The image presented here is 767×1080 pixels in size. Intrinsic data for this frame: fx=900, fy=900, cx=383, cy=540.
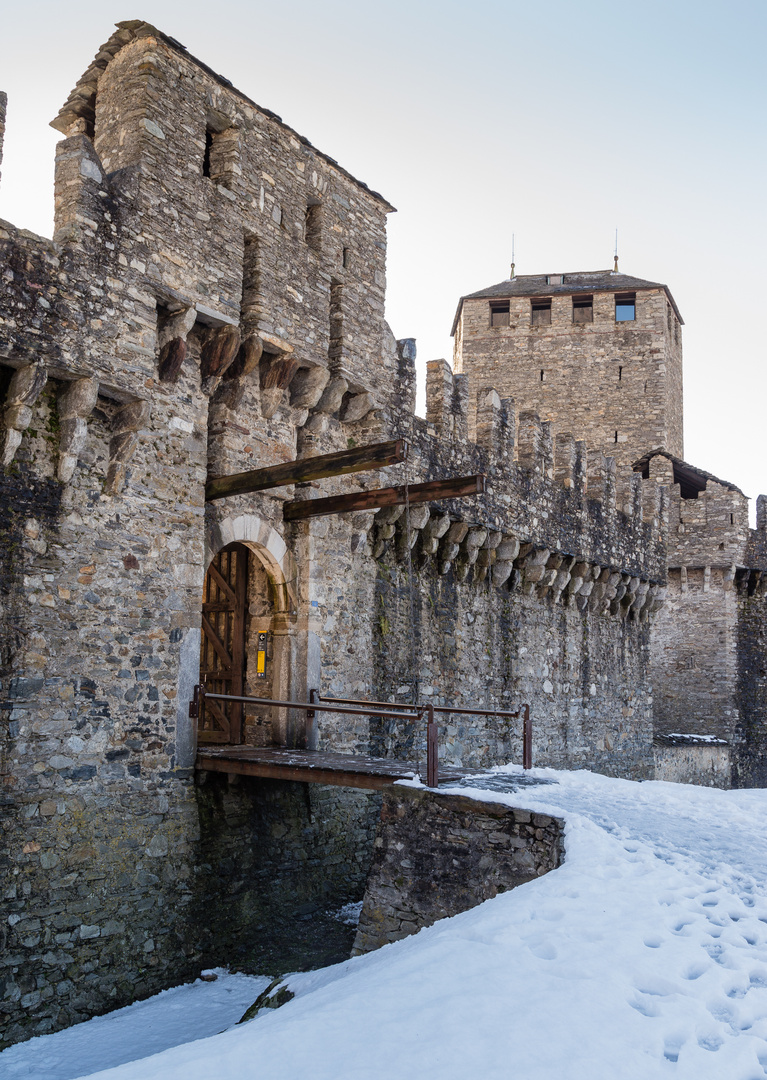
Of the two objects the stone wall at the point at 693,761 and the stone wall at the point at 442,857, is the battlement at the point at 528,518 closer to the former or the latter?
the stone wall at the point at 693,761

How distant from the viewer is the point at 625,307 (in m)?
23.4

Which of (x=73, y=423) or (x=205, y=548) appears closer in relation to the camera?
(x=73, y=423)

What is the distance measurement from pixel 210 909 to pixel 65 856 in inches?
65.1

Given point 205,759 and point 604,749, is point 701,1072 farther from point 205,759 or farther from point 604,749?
point 604,749

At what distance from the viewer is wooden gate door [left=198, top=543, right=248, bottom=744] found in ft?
32.0

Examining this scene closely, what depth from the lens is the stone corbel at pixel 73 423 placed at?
7164 mm

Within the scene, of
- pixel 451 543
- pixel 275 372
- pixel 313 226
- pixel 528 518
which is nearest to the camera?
pixel 275 372

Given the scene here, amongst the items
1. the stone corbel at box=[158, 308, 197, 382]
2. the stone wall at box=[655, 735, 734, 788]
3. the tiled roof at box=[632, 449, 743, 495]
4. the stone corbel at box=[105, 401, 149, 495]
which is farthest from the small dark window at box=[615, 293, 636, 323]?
the stone corbel at box=[105, 401, 149, 495]

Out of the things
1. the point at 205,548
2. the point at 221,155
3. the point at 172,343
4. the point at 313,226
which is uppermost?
the point at 221,155

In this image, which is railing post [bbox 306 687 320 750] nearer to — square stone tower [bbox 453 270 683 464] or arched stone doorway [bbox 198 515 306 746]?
arched stone doorway [bbox 198 515 306 746]

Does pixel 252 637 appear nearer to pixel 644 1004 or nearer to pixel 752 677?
pixel 644 1004

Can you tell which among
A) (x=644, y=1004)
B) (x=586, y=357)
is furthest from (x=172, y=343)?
(x=586, y=357)

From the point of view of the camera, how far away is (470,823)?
6383mm

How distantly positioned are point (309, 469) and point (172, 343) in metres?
1.67
